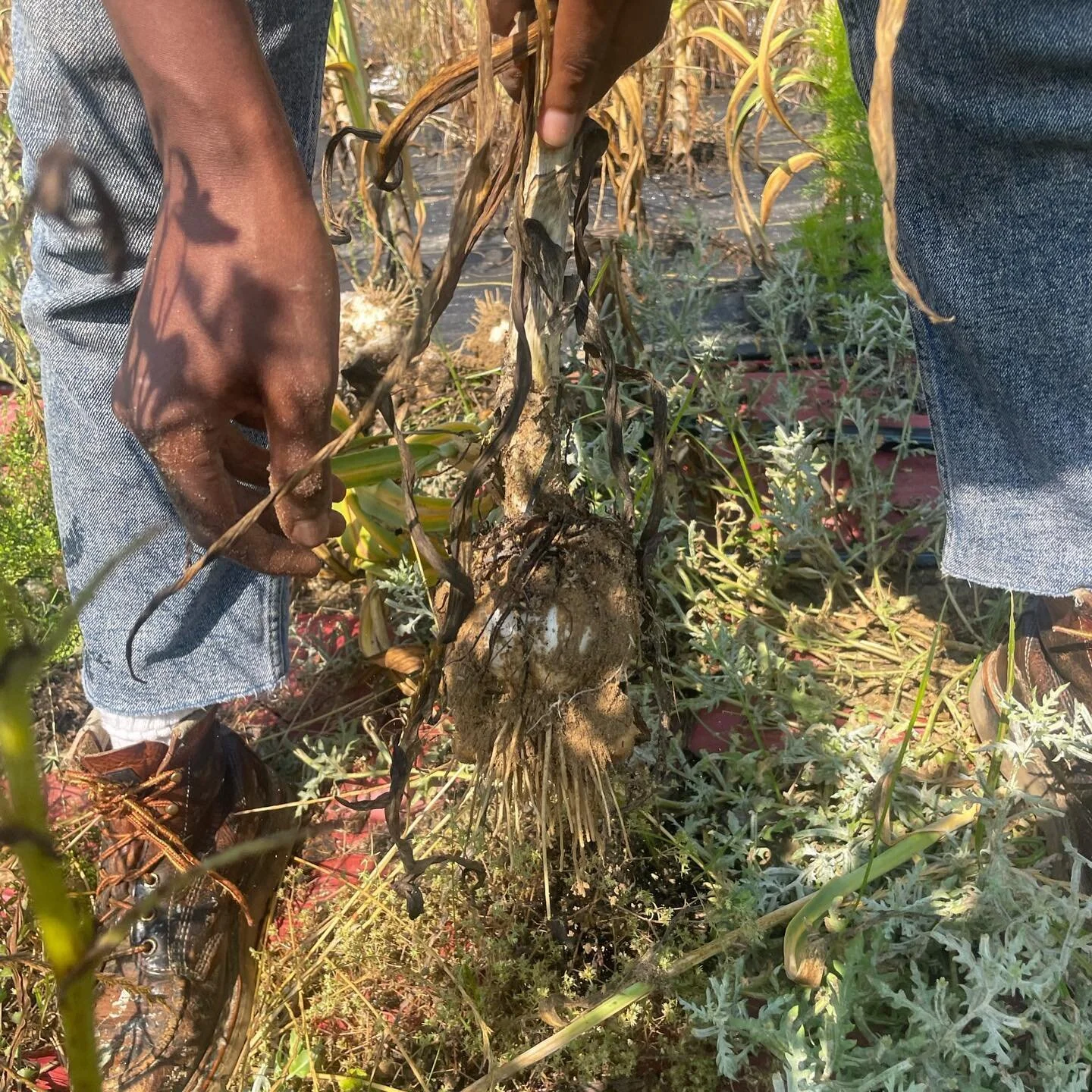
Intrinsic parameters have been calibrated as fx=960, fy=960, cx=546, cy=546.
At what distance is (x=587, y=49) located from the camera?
2.26ft

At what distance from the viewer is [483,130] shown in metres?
0.66

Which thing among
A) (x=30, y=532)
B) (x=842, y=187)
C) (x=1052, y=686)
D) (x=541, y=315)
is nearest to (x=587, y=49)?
(x=541, y=315)

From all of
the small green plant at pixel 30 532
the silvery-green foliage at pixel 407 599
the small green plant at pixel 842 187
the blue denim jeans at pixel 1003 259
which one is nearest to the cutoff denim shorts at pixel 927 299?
the blue denim jeans at pixel 1003 259

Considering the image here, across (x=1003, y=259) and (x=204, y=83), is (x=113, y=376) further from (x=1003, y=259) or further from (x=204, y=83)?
(x=1003, y=259)

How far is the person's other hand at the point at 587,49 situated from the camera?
674 mm

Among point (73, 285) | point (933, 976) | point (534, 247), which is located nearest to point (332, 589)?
point (73, 285)

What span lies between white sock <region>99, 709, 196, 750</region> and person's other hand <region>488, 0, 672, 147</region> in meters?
0.81

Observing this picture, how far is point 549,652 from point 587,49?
0.48m

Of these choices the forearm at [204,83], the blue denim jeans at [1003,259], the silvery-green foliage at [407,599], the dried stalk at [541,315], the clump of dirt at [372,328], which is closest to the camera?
the forearm at [204,83]

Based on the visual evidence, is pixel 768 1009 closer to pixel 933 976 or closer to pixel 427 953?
pixel 933 976

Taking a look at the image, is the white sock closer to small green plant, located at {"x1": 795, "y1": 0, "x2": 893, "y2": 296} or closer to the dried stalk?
the dried stalk

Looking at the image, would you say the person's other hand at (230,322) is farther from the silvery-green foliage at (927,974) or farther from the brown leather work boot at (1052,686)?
the brown leather work boot at (1052,686)

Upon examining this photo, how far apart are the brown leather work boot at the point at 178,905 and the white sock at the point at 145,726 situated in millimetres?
31

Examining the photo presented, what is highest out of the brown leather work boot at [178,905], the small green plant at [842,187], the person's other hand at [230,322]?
the person's other hand at [230,322]
